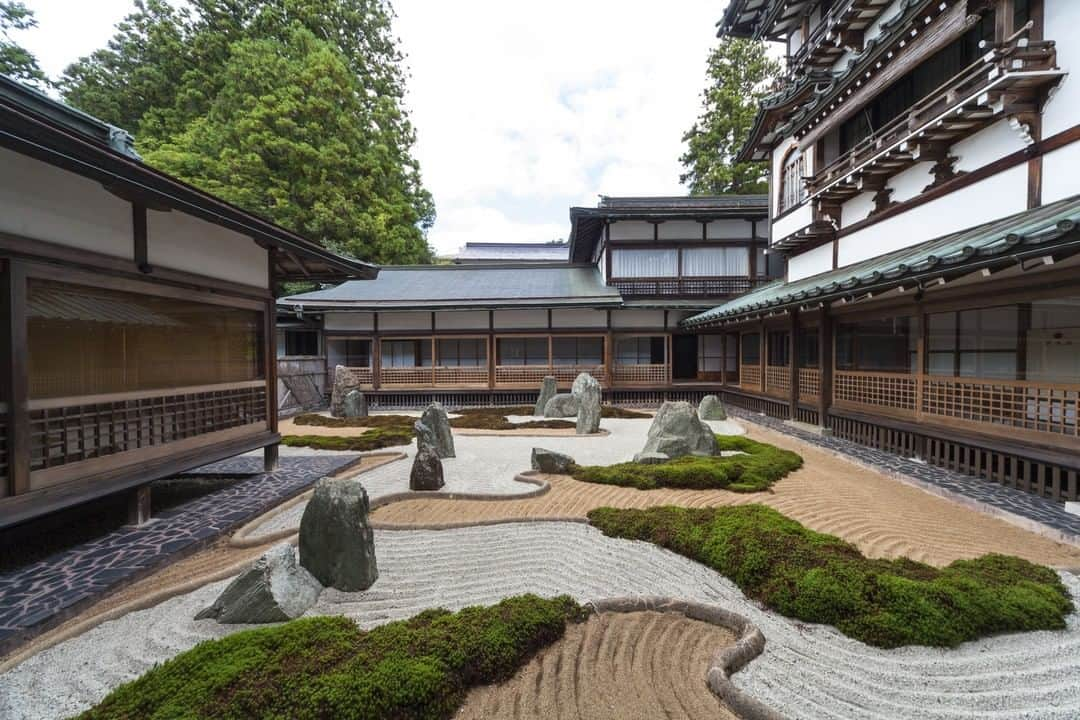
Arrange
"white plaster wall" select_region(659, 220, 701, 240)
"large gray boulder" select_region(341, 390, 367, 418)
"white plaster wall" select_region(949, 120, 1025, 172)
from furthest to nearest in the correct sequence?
"white plaster wall" select_region(659, 220, 701, 240)
"large gray boulder" select_region(341, 390, 367, 418)
"white plaster wall" select_region(949, 120, 1025, 172)

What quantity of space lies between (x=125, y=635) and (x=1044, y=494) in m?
10.6

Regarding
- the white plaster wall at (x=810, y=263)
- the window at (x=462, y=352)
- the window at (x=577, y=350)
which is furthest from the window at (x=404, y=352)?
the white plaster wall at (x=810, y=263)

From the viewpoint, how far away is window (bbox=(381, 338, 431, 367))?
66.3 feet

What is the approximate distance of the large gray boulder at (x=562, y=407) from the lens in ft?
49.1

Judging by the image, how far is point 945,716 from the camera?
104 inches

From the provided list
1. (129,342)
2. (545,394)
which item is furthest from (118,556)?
(545,394)

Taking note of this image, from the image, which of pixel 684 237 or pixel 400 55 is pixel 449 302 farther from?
pixel 400 55

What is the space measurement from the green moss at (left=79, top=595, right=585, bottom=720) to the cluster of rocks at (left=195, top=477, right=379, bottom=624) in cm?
54

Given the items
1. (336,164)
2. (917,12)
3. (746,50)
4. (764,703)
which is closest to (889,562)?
(764,703)

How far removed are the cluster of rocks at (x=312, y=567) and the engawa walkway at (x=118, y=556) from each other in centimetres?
117

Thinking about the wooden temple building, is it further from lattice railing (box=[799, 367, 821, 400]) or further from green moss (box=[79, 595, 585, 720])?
lattice railing (box=[799, 367, 821, 400])

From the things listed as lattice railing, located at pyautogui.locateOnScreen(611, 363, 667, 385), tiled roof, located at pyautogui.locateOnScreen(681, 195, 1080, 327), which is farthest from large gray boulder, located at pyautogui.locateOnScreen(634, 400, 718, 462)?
lattice railing, located at pyautogui.locateOnScreen(611, 363, 667, 385)

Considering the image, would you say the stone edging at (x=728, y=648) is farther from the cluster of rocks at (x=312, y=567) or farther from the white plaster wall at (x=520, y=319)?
the white plaster wall at (x=520, y=319)

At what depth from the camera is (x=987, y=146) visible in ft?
25.9
